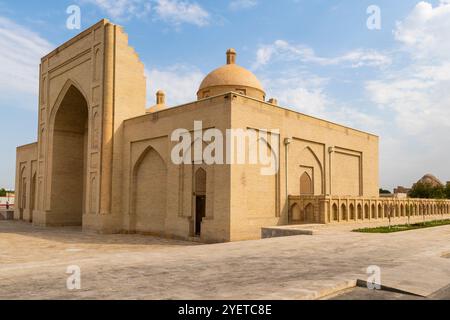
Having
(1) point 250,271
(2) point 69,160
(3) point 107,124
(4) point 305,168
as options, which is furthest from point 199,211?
(2) point 69,160

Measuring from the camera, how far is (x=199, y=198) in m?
18.5

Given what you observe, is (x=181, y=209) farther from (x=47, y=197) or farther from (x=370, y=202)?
(x=47, y=197)

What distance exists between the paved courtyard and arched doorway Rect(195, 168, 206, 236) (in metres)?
6.32

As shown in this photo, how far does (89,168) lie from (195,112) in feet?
26.2

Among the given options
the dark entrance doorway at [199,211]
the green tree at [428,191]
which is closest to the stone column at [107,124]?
the dark entrance doorway at [199,211]

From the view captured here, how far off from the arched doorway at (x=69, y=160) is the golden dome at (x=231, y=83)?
339 inches

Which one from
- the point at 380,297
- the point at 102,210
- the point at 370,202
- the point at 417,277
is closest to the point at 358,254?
the point at 417,277

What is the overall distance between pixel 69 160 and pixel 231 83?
12224mm

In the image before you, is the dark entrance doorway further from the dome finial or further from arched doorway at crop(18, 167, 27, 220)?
arched doorway at crop(18, 167, 27, 220)

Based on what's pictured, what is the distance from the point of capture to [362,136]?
26.2 m

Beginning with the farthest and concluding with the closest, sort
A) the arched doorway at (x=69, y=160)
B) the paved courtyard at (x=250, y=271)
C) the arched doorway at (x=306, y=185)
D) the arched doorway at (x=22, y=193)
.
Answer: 1. the arched doorway at (x=22, y=193)
2. the arched doorway at (x=69, y=160)
3. the arched doorway at (x=306, y=185)
4. the paved courtyard at (x=250, y=271)

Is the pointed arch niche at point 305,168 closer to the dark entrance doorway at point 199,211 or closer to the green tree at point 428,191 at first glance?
the dark entrance doorway at point 199,211

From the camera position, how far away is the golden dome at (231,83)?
81.6 ft

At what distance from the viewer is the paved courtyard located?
19.0 ft
